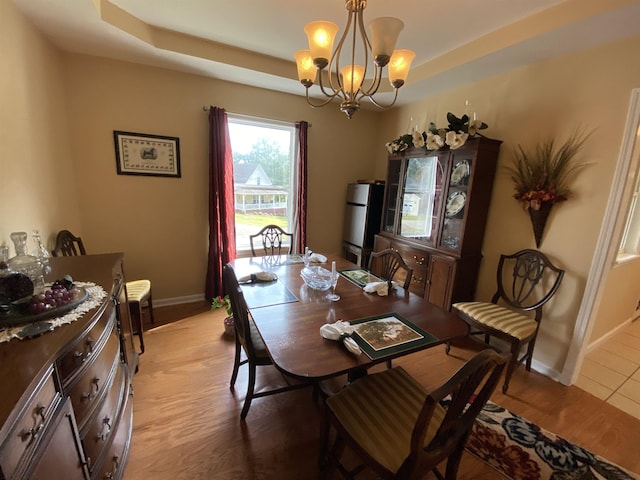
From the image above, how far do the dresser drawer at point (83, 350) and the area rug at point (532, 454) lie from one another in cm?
197

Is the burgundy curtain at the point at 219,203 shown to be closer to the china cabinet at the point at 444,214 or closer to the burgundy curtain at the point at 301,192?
the burgundy curtain at the point at 301,192

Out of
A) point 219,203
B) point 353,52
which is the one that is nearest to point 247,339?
point 353,52

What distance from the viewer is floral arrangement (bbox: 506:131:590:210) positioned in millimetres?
2049

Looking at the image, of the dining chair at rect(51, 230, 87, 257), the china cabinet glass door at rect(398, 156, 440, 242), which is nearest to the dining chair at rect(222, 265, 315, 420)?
the dining chair at rect(51, 230, 87, 257)

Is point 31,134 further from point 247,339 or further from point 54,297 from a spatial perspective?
point 247,339

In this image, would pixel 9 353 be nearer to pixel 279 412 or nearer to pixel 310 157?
pixel 279 412

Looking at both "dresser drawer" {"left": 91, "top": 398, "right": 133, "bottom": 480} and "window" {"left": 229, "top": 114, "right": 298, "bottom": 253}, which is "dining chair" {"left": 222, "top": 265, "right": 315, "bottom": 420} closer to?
"dresser drawer" {"left": 91, "top": 398, "right": 133, "bottom": 480}

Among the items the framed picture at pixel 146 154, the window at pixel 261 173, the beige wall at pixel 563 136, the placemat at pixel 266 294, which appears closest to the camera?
the placemat at pixel 266 294

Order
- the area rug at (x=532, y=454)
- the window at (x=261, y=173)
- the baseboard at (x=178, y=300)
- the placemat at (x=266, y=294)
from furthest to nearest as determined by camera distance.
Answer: the window at (x=261, y=173), the baseboard at (x=178, y=300), the placemat at (x=266, y=294), the area rug at (x=532, y=454)

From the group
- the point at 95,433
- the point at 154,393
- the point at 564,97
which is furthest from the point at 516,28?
the point at 154,393

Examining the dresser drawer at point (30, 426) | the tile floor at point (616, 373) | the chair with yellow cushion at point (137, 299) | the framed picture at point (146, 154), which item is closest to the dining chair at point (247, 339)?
the dresser drawer at point (30, 426)

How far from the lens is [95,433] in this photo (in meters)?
1.09

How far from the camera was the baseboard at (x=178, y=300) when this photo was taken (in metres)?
3.11

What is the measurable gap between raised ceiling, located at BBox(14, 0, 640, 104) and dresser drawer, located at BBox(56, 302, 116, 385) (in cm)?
196
